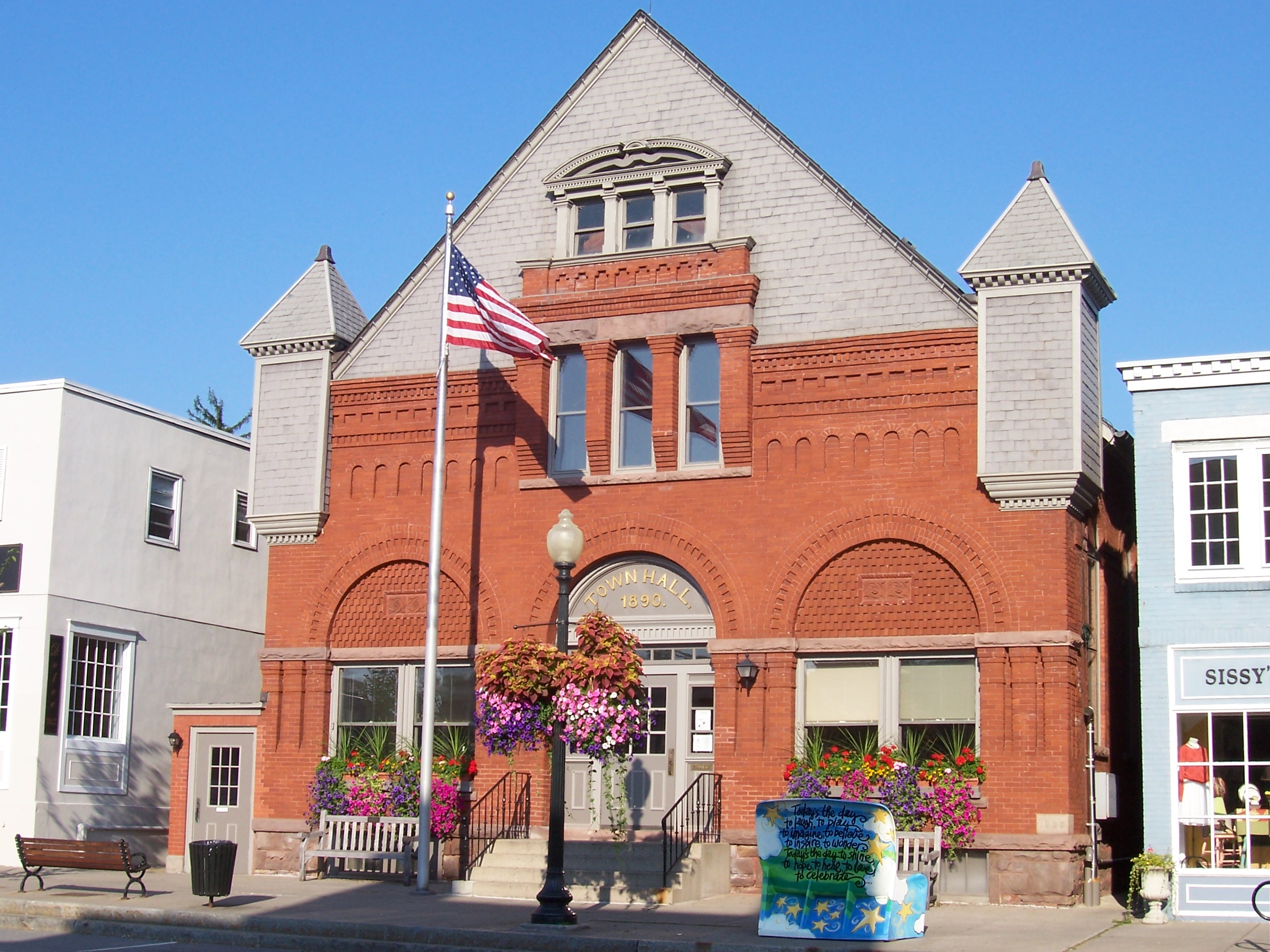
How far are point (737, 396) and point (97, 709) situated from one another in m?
12.8

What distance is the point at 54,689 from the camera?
83.1ft

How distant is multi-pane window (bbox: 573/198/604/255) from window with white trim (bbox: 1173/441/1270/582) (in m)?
9.29

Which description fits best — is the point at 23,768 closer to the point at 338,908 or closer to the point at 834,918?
the point at 338,908

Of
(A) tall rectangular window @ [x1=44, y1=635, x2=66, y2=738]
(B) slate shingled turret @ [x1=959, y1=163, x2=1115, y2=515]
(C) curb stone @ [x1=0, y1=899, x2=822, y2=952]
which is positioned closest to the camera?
(C) curb stone @ [x1=0, y1=899, x2=822, y2=952]

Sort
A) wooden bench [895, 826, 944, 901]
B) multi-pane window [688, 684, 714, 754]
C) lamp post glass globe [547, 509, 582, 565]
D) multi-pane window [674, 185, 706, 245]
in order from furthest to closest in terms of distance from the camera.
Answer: multi-pane window [674, 185, 706, 245]
multi-pane window [688, 684, 714, 754]
wooden bench [895, 826, 944, 901]
lamp post glass globe [547, 509, 582, 565]

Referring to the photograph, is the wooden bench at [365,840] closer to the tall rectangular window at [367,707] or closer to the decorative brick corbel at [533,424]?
the tall rectangular window at [367,707]

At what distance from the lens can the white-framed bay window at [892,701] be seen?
2062cm

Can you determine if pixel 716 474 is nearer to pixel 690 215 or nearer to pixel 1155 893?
pixel 690 215

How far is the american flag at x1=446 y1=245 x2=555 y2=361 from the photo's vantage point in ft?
71.2

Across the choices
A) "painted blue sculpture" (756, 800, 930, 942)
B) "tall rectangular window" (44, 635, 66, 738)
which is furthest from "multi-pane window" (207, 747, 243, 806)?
"painted blue sculpture" (756, 800, 930, 942)

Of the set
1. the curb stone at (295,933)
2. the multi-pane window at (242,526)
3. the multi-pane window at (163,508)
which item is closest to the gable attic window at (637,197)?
the multi-pane window at (163,508)

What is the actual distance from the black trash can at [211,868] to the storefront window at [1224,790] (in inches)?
467

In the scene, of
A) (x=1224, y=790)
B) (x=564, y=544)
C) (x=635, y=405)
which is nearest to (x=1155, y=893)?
(x=1224, y=790)

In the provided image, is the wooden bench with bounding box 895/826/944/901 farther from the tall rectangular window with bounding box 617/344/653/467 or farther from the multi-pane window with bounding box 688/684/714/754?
the tall rectangular window with bounding box 617/344/653/467
